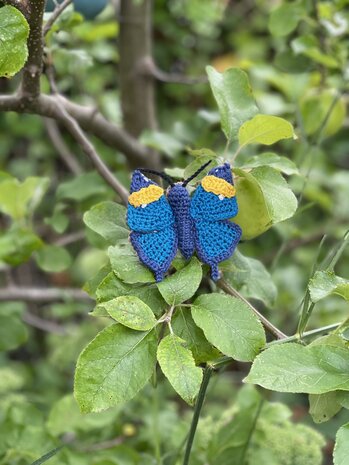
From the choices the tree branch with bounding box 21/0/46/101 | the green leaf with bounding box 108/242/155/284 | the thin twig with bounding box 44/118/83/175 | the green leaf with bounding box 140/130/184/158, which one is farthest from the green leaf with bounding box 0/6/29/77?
the thin twig with bounding box 44/118/83/175

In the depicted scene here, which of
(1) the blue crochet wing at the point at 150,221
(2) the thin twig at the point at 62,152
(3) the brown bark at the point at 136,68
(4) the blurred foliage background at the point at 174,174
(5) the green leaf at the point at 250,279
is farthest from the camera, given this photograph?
(2) the thin twig at the point at 62,152

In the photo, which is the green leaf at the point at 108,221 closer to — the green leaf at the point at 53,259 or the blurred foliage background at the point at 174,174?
the blurred foliage background at the point at 174,174

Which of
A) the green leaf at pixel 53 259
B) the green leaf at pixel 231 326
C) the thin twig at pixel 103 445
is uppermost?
the green leaf at pixel 231 326

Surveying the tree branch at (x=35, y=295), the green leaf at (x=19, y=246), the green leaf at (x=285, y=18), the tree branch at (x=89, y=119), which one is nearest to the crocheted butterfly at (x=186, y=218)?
the tree branch at (x=89, y=119)

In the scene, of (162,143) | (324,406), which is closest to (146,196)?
(324,406)

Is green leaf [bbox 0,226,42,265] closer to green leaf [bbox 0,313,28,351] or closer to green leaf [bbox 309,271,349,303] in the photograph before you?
green leaf [bbox 0,313,28,351]

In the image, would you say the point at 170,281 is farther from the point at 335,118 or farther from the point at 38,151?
the point at 38,151
